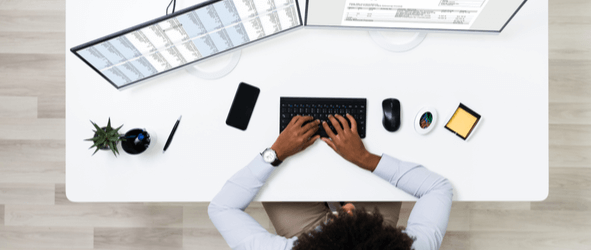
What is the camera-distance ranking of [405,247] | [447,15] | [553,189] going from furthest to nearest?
[553,189] < [447,15] < [405,247]

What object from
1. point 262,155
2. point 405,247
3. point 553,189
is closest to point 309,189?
point 262,155

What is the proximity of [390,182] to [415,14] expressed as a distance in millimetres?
508

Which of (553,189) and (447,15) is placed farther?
(553,189)

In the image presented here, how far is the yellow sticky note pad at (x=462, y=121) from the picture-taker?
3.44 feet

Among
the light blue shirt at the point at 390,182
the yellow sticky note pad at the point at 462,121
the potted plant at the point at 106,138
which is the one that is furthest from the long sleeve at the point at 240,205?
the yellow sticky note pad at the point at 462,121

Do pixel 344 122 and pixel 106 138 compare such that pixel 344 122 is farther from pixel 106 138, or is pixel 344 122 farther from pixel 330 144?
pixel 106 138

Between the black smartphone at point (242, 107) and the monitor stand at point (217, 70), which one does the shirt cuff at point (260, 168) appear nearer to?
the black smartphone at point (242, 107)

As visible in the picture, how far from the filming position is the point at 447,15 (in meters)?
0.92

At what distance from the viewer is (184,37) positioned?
88 cm

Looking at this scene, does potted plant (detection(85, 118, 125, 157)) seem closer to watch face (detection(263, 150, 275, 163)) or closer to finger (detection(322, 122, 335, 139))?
watch face (detection(263, 150, 275, 163))

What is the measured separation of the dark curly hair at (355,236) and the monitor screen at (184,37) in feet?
1.90

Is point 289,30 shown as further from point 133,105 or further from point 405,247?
point 405,247

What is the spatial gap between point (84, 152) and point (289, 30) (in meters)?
0.76

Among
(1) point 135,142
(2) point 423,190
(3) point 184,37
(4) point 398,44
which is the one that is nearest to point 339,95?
(4) point 398,44
